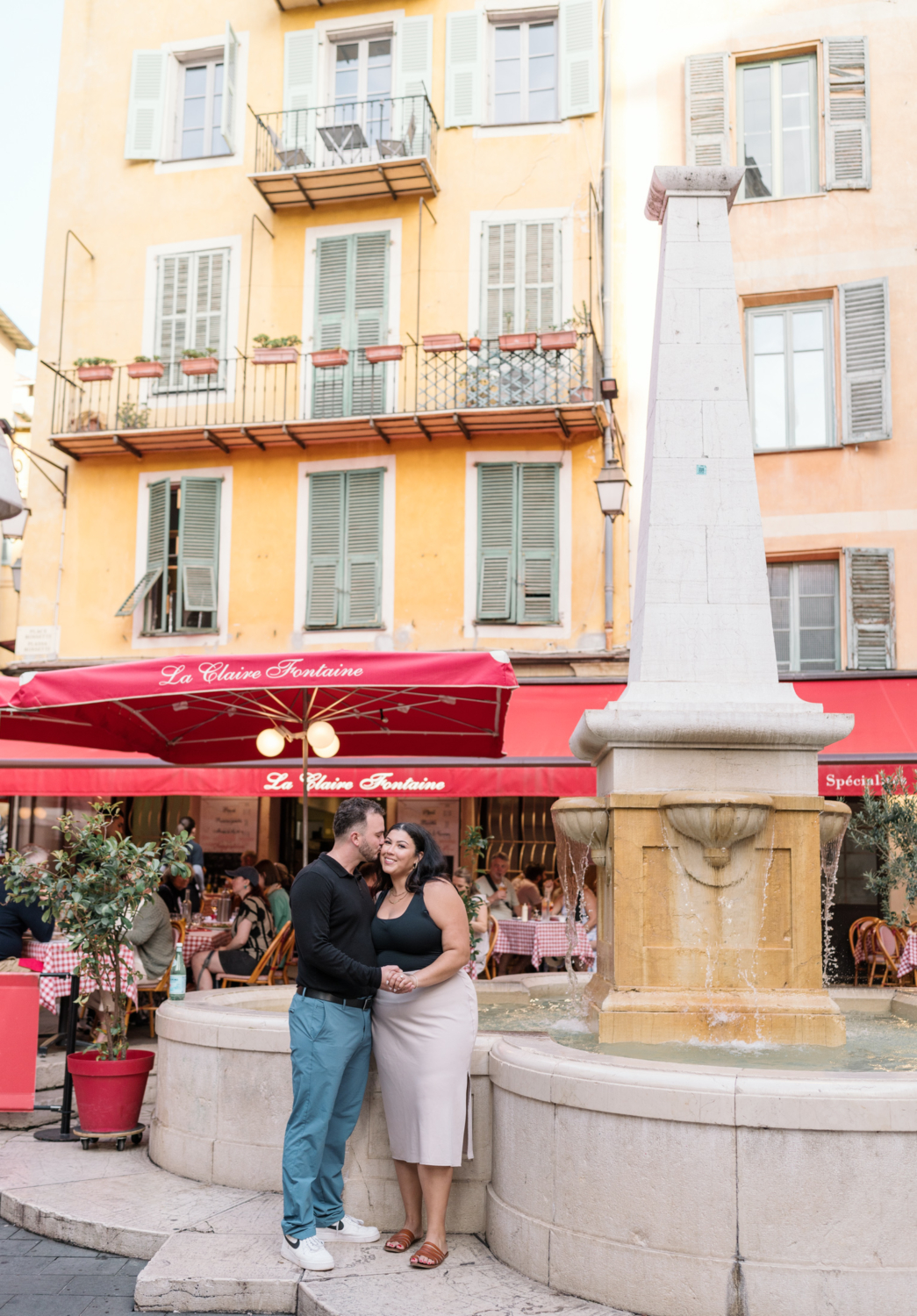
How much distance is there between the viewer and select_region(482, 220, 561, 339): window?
1653 centimetres

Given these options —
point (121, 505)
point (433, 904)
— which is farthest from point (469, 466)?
point (433, 904)

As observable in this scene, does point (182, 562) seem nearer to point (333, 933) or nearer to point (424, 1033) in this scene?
point (333, 933)

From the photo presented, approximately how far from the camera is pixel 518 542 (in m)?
16.0

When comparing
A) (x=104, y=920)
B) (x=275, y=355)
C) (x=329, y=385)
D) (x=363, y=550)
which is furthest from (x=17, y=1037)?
(x=329, y=385)

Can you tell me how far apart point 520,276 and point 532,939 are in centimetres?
926

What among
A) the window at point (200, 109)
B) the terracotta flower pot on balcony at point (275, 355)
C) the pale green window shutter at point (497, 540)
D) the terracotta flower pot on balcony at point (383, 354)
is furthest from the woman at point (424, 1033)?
the window at point (200, 109)

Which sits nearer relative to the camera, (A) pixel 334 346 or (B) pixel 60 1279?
(B) pixel 60 1279

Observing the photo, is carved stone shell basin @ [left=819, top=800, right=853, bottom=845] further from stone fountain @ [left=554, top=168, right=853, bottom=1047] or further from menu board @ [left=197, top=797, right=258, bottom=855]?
menu board @ [left=197, top=797, right=258, bottom=855]

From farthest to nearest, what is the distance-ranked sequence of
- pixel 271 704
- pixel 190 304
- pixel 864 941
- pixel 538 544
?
pixel 190 304 → pixel 538 544 → pixel 864 941 → pixel 271 704

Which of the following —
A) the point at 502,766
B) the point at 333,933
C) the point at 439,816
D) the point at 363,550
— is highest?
the point at 363,550

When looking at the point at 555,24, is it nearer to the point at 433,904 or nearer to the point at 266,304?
the point at 266,304

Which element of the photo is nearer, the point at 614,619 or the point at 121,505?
the point at 614,619

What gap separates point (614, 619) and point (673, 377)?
9.01m

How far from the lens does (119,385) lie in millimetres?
17359
